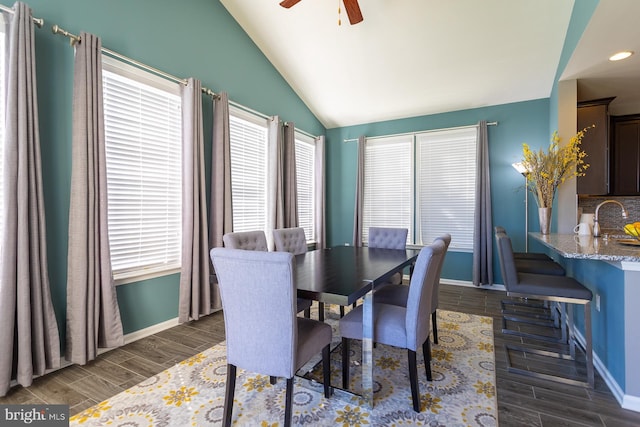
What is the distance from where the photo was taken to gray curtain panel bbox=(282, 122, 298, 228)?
466 centimetres

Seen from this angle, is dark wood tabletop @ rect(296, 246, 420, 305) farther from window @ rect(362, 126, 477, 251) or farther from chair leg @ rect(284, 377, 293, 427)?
window @ rect(362, 126, 477, 251)

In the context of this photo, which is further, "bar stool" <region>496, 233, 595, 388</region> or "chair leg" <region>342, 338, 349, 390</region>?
"bar stool" <region>496, 233, 595, 388</region>

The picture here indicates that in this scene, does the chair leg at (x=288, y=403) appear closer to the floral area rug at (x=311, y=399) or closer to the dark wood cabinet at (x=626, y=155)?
the floral area rug at (x=311, y=399)

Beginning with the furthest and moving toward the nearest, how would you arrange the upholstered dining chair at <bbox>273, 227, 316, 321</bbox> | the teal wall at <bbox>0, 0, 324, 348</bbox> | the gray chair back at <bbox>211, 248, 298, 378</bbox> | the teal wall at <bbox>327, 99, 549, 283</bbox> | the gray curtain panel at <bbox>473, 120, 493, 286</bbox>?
the gray curtain panel at <bbox>473, 120, 493, 286</bbox>, the teal wall at <bbox>327, 99, 549, 283</bbox>, the upholstered dining chair at <bbox>273, 227, 316, 321</bbox>, the teal wall at <bbox>0, 0, 324, 348</bbox>, the gray chair back at <bbox>211, 248, 298, 378</bbox>

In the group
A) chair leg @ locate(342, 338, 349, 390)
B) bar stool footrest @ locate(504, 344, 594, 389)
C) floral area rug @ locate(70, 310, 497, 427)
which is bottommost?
floral area rug @ locate(70, 310, 497, 427)

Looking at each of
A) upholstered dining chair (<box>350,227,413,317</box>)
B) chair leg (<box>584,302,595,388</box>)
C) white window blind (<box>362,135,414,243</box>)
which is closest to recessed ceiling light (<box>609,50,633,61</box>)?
chair leg (<box>584,302,595,388</box>)

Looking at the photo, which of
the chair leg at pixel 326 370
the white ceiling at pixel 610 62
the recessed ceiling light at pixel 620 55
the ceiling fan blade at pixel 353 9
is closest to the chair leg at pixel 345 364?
the chair leg at pixel 326 370

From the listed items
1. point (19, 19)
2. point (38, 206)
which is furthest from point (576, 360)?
point (19, 19)

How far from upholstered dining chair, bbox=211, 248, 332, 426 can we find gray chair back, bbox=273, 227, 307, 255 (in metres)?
1.56

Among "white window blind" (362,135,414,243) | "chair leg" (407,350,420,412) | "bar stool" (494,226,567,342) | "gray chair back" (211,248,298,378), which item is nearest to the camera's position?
"gray chair back" (211,248,298,378)

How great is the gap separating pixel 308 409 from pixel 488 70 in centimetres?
441

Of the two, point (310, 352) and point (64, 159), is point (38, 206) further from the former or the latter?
point (310, 352)

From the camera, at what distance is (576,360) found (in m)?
2.41

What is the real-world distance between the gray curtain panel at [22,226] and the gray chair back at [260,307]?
1527mm
